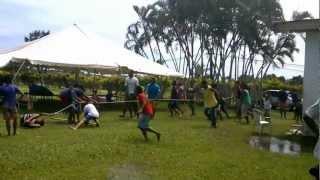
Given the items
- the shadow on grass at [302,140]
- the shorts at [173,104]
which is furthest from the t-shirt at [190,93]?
the shadow on grass at [302,140]

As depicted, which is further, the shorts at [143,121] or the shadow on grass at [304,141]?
the shadow on grass at [304,141]

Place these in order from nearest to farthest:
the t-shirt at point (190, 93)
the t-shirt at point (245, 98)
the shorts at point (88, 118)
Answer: the shorts at point (88, 118) → the t-shirt at point (245, 98) → the t-shirt at point (190, 93)

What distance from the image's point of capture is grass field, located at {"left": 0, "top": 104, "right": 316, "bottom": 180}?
34.5 ft

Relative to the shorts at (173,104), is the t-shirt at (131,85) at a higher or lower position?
higher

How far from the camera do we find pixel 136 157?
40.2ft

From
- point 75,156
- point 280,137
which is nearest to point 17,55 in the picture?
point 280,137

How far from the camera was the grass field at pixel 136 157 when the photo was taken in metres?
10.5

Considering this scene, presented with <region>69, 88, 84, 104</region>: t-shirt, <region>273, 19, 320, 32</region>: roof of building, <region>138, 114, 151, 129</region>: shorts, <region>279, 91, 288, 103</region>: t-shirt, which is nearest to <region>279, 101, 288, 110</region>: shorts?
<region>279, 91, 288, 103</region>: t-shirt

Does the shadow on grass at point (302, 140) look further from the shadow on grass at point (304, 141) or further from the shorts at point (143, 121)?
the shorts at point (143, 121)

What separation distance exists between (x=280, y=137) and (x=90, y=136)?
6.26m

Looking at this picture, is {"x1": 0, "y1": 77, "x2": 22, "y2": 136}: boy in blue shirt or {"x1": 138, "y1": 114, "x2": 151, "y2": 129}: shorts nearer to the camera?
{"x1": 138, "y1": 114, "x2": 151, "y2": 129}: shorts

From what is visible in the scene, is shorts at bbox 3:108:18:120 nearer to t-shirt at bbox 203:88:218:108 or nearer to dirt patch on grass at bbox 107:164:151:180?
dirt patch on grass at bbox 107:164:151:180

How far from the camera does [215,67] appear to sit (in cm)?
4672

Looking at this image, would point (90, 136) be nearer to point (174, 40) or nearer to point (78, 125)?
point (78, 125)
